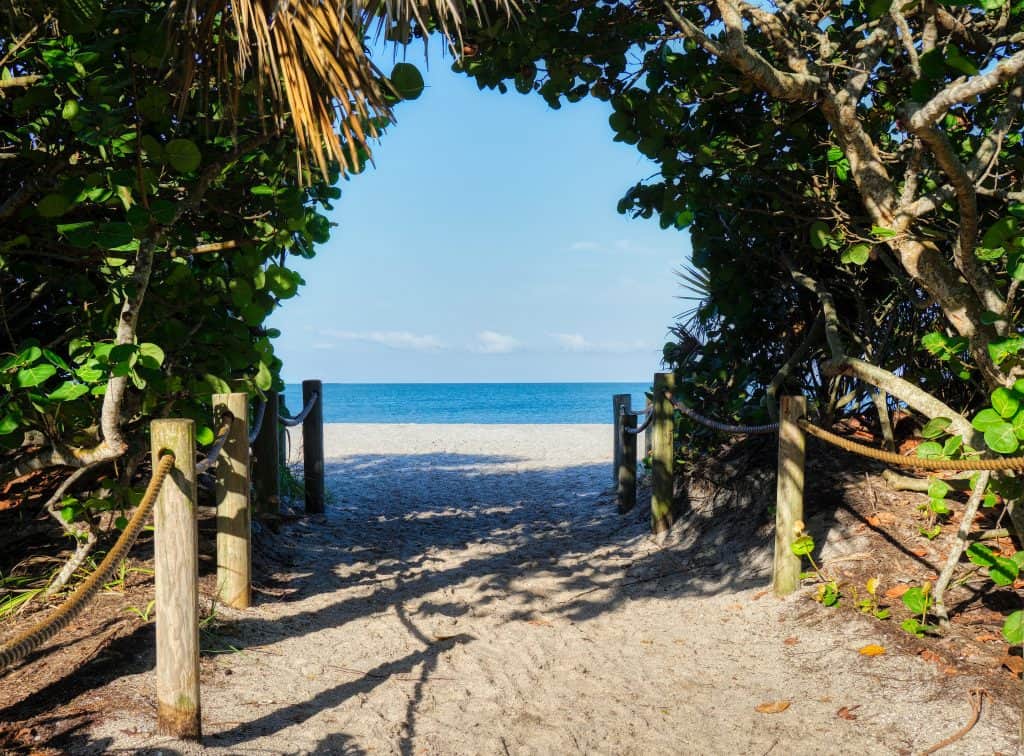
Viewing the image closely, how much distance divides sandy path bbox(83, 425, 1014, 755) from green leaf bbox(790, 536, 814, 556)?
0.32 metres

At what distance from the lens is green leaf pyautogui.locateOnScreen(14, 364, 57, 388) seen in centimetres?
282

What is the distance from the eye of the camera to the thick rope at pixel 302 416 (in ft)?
22.1

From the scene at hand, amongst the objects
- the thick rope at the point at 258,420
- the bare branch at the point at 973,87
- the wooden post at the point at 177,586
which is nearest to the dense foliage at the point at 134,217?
the wooden post at the point at 177,586

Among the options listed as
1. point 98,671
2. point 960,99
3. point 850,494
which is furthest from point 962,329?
point 98,671

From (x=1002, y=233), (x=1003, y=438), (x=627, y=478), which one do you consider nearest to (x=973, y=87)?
(x=1002, y=233)

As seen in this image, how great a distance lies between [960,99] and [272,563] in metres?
4.91

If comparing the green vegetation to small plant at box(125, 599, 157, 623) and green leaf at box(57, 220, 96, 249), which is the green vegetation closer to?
green leaf at box(57, 220, 96, 249)

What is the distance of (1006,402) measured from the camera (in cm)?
282

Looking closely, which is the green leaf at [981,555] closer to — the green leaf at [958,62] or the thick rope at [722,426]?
the thick rope at [722,426]

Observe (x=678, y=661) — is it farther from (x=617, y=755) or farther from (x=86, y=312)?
(x=86, y=312)

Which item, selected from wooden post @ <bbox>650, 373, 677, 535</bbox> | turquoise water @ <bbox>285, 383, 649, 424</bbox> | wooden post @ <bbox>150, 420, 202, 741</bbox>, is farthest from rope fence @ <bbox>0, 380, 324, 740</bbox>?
turquoise water @ <bbox>285, 383, 649, 424</bbox>

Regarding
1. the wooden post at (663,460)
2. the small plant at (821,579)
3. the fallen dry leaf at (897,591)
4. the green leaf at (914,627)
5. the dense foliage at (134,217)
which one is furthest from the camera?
the wooden post at (663,460)

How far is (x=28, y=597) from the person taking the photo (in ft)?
12.6

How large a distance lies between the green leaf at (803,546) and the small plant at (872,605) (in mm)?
353
